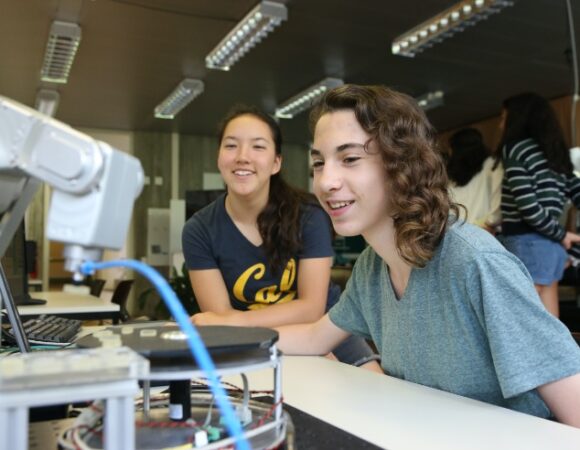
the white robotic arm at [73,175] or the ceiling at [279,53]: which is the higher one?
the ceiling at [279,53]

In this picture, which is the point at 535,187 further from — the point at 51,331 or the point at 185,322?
the point at 185,322

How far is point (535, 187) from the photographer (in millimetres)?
2748

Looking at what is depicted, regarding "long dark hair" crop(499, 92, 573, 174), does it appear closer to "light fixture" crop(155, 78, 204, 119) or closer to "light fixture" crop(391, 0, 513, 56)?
"light fixture" crop(391, 0, 513, 56)

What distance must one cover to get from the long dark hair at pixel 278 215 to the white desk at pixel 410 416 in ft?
2.53

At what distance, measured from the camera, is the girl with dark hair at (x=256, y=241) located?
191 cm

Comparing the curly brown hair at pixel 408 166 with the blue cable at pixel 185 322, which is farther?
the curly brown hair at pixel 408 166

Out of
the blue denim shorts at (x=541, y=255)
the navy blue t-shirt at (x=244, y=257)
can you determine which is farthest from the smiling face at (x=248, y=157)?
the blue denim shorts at (x=541, y=255)

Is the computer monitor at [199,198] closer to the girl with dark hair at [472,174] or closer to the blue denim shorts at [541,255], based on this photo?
the girl with dark hair at [472,174]

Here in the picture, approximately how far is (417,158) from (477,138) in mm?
2389

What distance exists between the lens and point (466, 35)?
4273 millimetres

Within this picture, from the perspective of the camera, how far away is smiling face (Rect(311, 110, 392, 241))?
3.81 feet

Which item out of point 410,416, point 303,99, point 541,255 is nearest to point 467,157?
point 541,255

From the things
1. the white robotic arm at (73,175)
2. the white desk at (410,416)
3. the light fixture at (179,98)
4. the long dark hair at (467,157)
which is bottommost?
the white desk at (410,416)

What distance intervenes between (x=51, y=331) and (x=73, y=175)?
1125 mm
